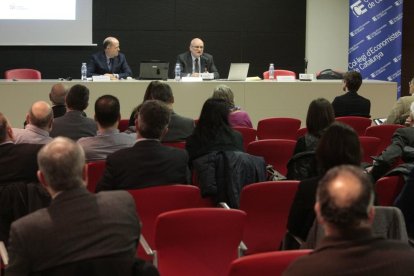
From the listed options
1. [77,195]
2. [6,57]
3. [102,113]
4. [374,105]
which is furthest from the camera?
[6,57]

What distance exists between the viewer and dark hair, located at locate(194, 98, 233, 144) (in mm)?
4656

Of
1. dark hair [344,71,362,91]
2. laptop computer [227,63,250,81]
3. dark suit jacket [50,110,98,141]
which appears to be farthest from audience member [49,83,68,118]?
laptop computer [227,63,250,81]

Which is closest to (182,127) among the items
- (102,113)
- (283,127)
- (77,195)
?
(102,113)

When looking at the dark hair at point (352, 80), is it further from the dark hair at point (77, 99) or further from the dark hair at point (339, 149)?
the dark hair at point (339, 149)

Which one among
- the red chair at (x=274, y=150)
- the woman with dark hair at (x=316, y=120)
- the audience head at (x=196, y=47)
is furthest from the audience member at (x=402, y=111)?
the audience head at (x=196, y=47)

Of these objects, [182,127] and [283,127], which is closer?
[182,127]

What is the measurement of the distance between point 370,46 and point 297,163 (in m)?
7.56

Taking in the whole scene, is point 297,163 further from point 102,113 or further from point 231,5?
point 231,5

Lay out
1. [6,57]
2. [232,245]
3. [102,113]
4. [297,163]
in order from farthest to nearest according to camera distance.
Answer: [6,57] → [102,113] → [297,163] → [232,245]

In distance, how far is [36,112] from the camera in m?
4.54

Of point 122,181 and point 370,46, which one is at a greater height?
point 370,46

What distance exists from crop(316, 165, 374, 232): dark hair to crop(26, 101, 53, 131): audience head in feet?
Answer: 9.22

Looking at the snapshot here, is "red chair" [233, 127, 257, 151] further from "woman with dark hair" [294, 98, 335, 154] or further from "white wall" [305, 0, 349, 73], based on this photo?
"white wall" [305, 0, 349, 73]

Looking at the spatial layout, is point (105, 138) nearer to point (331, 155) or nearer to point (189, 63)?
point (331, 155)
